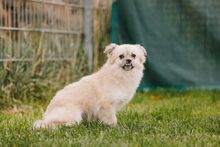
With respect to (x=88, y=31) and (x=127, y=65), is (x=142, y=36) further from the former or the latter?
(x=127, y=65)

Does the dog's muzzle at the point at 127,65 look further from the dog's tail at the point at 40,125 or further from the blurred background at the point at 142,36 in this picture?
the blurred background at the point at 142,36

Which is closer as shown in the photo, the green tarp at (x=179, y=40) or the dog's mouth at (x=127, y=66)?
the dog's mouth at (x=127, y=66)

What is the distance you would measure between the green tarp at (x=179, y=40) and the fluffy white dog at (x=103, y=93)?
395cm

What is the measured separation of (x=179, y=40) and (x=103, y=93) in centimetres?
438

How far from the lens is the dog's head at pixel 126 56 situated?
616 cm

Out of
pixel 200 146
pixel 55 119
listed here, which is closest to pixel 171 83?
pixel 55 119

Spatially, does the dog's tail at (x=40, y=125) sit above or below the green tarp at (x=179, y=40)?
below

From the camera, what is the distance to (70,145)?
4852 mm

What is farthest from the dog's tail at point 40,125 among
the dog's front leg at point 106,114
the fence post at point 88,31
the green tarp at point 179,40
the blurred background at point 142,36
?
the green tarp at point 179,40

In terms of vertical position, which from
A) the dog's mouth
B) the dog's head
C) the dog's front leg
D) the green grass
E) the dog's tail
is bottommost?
the green grass

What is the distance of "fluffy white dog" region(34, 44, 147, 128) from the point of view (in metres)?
5.98

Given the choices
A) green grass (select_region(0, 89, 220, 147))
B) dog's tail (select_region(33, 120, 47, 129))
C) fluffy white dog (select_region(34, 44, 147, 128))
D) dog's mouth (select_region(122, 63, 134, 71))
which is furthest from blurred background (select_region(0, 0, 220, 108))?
dog's tail (select_region(33, 120, 47, 129))

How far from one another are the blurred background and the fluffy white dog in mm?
3053

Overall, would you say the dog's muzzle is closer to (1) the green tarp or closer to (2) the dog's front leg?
(2) the dog's front leg
